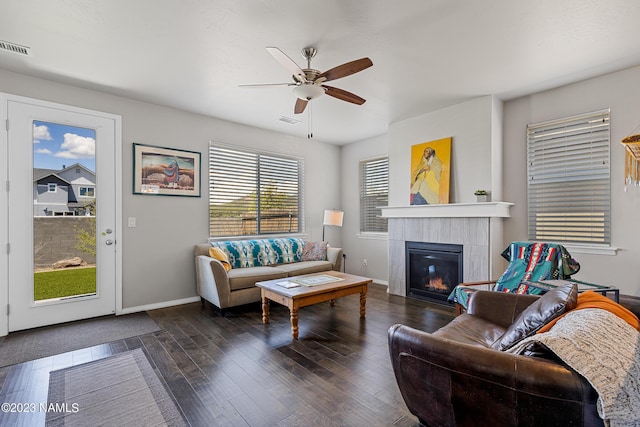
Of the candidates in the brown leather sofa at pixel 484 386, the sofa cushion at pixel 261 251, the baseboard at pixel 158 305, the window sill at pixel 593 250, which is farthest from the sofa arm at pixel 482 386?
the baseboard at pixel 158 305

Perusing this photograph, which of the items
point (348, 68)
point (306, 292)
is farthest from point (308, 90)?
point (306, 292)

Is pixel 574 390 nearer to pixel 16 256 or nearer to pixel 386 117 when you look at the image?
pixel 386 117

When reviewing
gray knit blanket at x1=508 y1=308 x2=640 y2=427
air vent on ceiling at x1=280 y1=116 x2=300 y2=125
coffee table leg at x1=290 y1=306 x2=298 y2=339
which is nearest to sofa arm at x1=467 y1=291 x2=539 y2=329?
gray knit blanket at x1=508 y1=308 x2=640 y2=427

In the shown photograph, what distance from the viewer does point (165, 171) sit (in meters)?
4.10

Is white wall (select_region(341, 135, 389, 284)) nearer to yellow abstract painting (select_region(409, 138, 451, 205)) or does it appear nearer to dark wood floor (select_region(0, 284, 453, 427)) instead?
yellow abstract painting (select_region(409, 138, 451, 205))

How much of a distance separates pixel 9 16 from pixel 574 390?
398cm

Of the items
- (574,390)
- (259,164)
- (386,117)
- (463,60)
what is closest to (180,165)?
(259,164)

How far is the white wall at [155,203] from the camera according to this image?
3516 mm

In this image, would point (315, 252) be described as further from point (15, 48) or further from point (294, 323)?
point (15, 48)

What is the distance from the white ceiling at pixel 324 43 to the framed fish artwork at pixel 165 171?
0.70 meters

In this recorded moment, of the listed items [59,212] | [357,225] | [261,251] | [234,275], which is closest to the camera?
[59,212]

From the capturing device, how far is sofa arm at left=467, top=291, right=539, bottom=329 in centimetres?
218

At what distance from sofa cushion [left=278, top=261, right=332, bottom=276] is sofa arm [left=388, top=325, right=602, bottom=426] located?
9.07 ft

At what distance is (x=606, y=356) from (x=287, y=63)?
2.48 m
